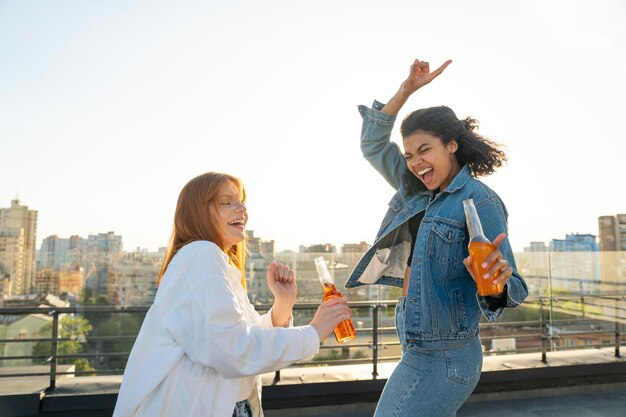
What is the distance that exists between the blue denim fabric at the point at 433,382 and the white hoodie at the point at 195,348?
16.2 inches

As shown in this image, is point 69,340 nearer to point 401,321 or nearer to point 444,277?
point 401,321

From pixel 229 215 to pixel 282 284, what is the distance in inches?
14.1

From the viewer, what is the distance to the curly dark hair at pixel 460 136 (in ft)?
4.70

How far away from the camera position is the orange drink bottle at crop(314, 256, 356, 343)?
141cm

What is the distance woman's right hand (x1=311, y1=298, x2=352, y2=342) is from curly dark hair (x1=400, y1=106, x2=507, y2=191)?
60 cm

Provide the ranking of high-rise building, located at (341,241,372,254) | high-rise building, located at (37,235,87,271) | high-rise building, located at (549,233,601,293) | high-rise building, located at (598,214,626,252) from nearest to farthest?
high-rise building, located at (341,241,372,254)
high-rise building, located at (549,233,601,293)
high-rise building, located at (598,214,626,252)
high-rise building, located at (37,235,87,271)

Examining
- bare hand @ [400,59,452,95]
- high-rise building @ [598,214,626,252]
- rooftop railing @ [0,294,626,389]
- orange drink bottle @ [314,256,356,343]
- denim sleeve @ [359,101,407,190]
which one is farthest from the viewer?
high-rise building @ [598,214,626,252]

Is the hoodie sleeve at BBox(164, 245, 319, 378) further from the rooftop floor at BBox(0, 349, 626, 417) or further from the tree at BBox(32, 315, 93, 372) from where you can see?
the rooftop floor at BBox(0, 349, 626, 417)

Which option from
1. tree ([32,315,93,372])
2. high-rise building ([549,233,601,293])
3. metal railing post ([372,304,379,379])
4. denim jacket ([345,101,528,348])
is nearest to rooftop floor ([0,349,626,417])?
metal railing post ([372,304,379,379])

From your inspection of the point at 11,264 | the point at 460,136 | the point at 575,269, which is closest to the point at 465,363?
the point at 460,136

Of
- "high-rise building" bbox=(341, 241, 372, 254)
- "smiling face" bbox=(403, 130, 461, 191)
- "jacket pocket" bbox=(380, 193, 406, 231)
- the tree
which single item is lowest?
the tree

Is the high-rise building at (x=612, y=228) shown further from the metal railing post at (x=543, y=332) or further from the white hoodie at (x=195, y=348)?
the white hoodie at (x=195, y=348)

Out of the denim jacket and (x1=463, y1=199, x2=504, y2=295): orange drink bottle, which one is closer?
(x1=463, y1=199, x2=504, y2=295): orange drink bottle

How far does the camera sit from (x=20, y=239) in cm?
2208
